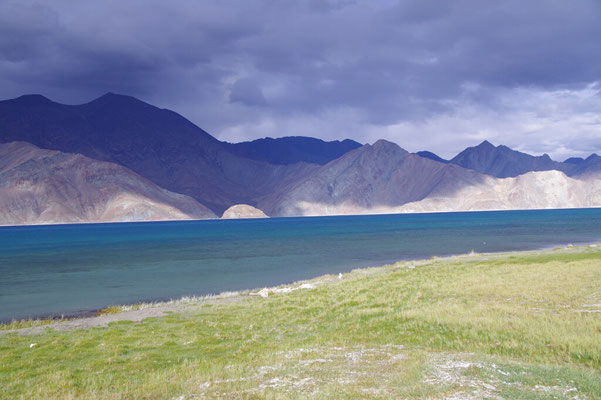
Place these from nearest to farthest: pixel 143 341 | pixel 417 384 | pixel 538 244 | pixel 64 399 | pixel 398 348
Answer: pixel 417 384 → pixel 64 399 → pixel 398 348 → pixel 143 341 → pixel 538 244

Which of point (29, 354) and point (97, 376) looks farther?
point (29, 354)

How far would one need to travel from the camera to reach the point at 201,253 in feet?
277

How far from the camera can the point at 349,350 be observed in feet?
55.0

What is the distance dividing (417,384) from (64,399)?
31.6 ft

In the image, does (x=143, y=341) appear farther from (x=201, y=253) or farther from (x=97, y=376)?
(x=201, y=253)

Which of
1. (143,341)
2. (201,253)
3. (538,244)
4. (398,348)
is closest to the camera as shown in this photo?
(398,348)

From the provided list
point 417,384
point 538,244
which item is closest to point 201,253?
point 538,244

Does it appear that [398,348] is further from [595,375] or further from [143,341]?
[143,341]

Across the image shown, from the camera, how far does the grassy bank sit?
40.3 ft

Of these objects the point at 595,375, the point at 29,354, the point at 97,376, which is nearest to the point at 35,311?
the point at 29,354

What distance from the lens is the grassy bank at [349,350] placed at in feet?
40.3

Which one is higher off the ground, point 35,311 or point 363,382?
point 363,382

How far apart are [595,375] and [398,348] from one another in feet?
20.2

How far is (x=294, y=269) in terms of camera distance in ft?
195
